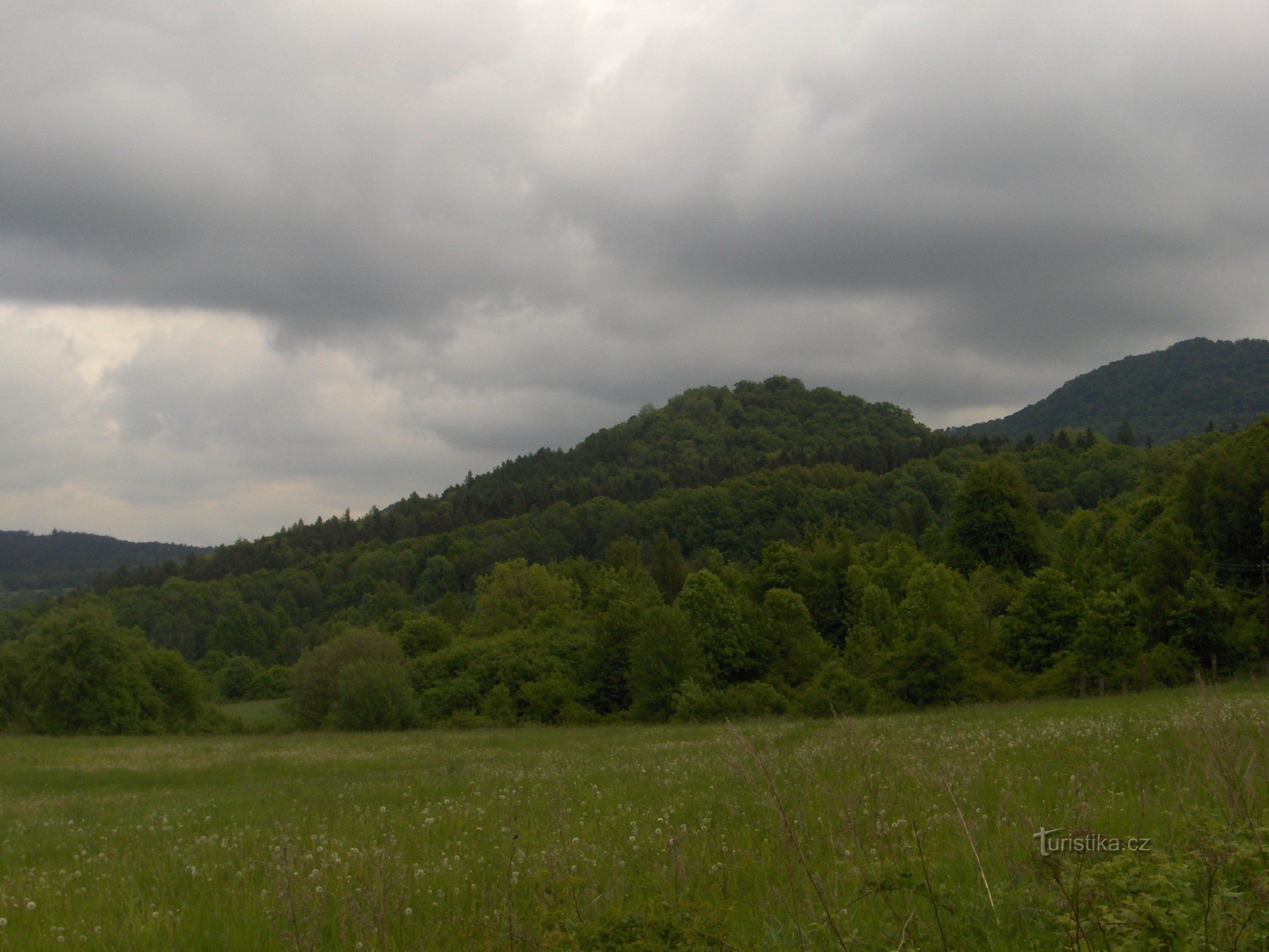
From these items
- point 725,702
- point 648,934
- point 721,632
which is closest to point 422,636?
point 721,632

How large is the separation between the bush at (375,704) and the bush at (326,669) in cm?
765

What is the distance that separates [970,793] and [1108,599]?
152ft

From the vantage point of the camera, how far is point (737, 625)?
249 feet

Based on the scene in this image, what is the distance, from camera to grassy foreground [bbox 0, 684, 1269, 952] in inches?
192

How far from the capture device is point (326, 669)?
7356cm

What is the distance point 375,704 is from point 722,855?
57.9m

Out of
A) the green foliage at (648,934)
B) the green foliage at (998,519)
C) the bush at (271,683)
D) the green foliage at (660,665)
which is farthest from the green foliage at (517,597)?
the green foliage at (648,934)

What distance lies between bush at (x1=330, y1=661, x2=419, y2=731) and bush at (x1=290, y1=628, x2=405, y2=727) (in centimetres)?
765

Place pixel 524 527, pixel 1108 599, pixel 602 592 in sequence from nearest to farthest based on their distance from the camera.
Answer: pixel 1108 599
pixel 602 592
pixel 524 527

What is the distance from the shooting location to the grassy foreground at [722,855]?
4.88 meters

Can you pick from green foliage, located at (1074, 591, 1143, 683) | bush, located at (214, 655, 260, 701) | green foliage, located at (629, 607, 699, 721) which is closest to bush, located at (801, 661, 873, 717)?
green foliage, located at (629, 607, 699, 721)

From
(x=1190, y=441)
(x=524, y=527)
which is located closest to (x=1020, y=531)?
(x=1190, y=441)

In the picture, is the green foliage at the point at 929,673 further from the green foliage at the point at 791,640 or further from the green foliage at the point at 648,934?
the green foliage at the point at 648,934

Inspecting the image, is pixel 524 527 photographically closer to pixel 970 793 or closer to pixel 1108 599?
pixel 1108 599
